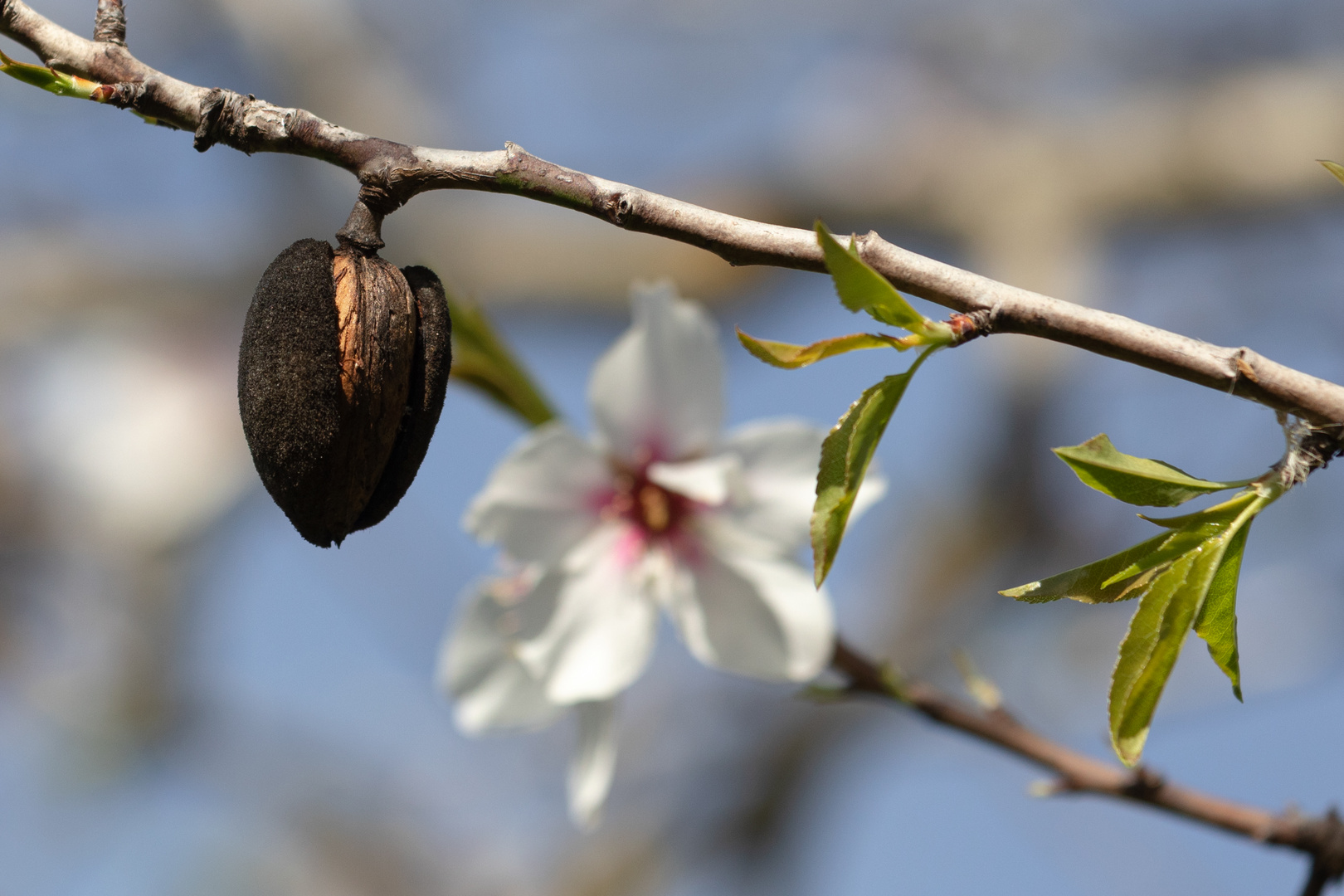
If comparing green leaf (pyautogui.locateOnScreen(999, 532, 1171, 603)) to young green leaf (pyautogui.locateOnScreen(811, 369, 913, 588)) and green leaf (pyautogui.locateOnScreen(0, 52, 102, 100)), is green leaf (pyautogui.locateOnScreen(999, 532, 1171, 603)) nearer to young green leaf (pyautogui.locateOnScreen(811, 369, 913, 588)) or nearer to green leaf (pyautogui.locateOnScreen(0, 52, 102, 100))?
young green leaf (pyautogui.locateOnScreen(811, 369, 913, 588))

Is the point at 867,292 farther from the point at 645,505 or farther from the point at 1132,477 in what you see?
the point at 645,505

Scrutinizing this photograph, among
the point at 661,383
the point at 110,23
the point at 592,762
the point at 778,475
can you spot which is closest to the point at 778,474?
the point at 778,475

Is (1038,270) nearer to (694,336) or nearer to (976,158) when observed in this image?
(976,158)

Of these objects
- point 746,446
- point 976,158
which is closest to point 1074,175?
point 976,158

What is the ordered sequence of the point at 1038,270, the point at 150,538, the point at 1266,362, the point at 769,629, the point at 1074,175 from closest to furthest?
1. the point at 1266,362
2. the point at 769,629
3. the point at 1038,270
4. the point at 1074,175
5. the point at 150,538

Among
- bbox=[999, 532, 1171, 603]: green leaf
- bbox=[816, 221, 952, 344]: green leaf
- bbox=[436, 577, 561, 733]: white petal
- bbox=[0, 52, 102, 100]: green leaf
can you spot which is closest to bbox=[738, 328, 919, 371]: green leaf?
bbox=[816, 221, 952, 344]: green leaf

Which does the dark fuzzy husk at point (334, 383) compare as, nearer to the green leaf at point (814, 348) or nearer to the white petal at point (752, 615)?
the green leaf at point (814, 348)
